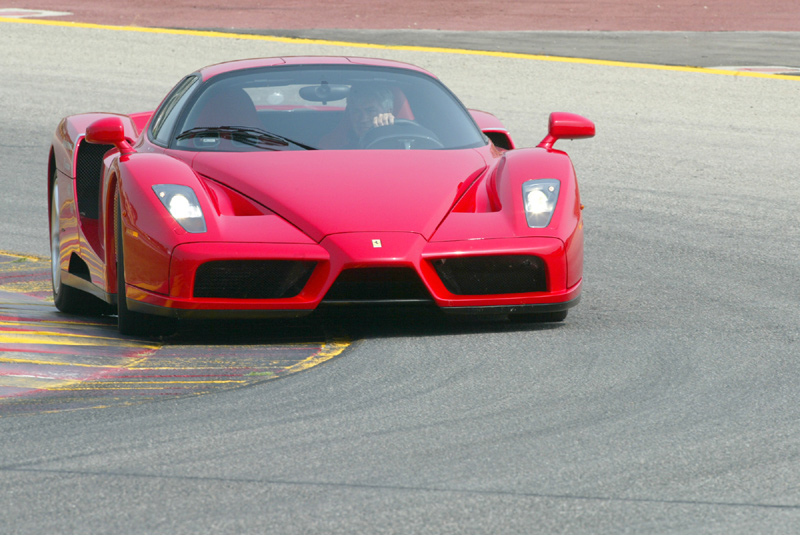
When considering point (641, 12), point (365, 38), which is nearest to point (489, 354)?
point (365, 38)

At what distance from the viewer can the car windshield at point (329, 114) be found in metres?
6.04

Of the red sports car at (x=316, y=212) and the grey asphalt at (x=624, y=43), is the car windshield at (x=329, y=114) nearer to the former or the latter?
the red sports car at (x=316, y=212)

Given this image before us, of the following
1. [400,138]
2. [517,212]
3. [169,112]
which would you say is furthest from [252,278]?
[169,112]

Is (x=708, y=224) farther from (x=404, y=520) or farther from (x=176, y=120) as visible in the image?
(x=404, y=520)

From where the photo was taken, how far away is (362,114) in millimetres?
6285

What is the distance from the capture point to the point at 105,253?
5.70 m

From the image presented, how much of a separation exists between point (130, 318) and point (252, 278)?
66 centimetres

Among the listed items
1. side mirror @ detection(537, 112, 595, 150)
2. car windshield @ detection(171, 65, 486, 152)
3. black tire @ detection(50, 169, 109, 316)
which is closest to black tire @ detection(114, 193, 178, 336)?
car windshield @ detection(171, 65, 486, 152)

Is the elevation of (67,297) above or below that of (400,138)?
below

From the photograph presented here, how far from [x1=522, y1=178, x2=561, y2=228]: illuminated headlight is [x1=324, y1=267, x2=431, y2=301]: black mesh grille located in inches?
22.2

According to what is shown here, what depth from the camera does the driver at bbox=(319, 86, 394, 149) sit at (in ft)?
19.9

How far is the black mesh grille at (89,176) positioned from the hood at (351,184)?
2.82 feet

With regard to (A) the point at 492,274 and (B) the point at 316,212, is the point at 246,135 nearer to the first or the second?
(B) the point at 316,212

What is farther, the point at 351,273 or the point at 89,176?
the point at 89,176
